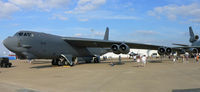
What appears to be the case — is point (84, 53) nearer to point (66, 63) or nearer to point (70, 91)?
point (66, 63)

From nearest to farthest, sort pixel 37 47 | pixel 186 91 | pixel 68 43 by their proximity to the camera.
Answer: pixel 186 91 → pixel 37 47 → pixel 68 43

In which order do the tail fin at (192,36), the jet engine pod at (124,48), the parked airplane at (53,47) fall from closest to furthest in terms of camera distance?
the parked airplane at (53,47) < the jet engine pod at (124,48) < the tail fin at (192,36)

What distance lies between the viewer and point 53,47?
64.3 feet

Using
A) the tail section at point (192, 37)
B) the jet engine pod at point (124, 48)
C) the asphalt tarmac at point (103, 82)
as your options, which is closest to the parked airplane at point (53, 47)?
the jet engine pod at point (124, 48)

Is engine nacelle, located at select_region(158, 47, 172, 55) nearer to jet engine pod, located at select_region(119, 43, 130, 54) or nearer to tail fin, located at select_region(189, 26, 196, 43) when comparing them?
jet engine pod, located at select_region(119, 43, 130, 54)

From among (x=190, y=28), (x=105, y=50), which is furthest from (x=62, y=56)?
(x=190, y=28)

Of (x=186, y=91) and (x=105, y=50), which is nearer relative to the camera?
(x=186, y=91)

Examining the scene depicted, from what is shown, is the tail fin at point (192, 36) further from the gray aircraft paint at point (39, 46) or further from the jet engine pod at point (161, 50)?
the gray aircraft paint at point (39, 46)

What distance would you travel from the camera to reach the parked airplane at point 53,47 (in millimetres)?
16547

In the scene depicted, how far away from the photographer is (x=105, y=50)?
3034 centimetres

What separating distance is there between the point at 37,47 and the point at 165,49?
16089 mm

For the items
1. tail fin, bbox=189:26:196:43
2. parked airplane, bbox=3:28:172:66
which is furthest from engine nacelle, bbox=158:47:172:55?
tail fin, bbox=189:26:196:43

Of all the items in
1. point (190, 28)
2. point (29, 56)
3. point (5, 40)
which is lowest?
point (29, 56)

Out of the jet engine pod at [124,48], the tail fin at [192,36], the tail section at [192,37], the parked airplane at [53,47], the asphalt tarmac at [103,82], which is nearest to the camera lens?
the asphalt tarmac at [103,82]
